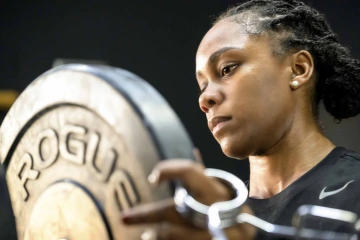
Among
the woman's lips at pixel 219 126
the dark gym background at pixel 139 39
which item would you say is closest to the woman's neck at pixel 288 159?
the woman's lips at pixel 219 126

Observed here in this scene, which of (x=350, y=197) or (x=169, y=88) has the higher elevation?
(x=169, y=88)

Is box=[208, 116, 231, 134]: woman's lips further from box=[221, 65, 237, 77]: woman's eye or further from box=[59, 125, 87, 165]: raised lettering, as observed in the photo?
box=[59, 125, 87, 165]: raised lettering

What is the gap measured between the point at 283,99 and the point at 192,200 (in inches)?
17.4

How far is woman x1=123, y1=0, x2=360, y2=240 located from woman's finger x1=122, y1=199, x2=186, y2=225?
13.8 inches

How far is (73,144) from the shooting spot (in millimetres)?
448

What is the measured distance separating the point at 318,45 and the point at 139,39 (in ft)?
2.97

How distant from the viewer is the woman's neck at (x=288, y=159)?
0.82m

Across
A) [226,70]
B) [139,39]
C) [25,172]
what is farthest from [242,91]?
[139,39]

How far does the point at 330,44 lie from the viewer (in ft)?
3.01

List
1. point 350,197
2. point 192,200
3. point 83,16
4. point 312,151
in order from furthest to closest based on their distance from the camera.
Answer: point 83,16 < point 312,151 < point 350,197 < point 192,200

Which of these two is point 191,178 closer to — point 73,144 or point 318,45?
point 73,144

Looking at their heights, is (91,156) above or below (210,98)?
below

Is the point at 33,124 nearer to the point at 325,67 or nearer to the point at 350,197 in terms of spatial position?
the point at 350,197

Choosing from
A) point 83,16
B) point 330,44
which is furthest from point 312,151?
point 83,16
